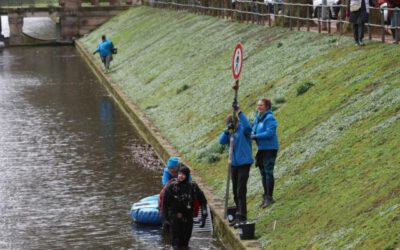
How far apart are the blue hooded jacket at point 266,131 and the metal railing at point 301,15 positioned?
361 inches

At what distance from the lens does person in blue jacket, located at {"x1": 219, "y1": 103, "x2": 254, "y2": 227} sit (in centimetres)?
1488

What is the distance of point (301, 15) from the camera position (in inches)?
1323

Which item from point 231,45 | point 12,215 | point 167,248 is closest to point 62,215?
point 12,215

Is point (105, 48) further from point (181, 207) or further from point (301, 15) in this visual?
point (181, 207)

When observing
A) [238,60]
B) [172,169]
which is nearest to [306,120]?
[238,60]

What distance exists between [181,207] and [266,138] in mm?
1587

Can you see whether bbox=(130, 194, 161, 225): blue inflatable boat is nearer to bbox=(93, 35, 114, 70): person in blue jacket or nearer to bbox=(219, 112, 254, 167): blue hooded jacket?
bbox=(219, 112, 254, 167): blue hooded jacket

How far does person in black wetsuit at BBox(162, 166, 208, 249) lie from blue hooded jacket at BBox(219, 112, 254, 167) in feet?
2.37

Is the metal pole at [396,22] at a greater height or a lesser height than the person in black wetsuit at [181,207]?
greater

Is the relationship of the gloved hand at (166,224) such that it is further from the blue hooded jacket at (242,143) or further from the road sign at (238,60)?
the road sign at (238,60)

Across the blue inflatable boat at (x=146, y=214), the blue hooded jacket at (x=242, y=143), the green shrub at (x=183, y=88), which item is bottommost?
the green shrub at (x=183, y=88)

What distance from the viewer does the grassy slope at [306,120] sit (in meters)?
13.6

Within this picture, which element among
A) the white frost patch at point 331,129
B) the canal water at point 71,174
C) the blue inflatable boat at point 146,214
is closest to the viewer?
the canal water at point 71,174

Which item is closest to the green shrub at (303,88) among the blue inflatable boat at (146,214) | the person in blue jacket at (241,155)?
the blue inflatable boat at (146,214)
